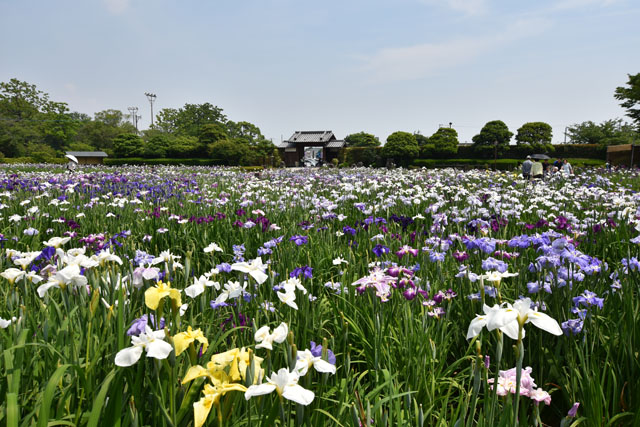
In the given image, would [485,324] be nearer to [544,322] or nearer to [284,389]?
[544,322]

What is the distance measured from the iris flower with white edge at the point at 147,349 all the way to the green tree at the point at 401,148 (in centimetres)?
4016

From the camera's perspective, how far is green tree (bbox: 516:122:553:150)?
3859 cm

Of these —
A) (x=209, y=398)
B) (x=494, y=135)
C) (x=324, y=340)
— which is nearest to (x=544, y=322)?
(x=324, y=340)

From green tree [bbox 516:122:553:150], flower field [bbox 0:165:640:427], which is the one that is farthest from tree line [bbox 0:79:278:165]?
flower field [bbox 0:165:640:427]

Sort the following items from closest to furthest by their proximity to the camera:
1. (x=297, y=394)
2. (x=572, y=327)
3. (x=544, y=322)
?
(x=297, y=394), (x=544, y=322), (x=572, y=327)

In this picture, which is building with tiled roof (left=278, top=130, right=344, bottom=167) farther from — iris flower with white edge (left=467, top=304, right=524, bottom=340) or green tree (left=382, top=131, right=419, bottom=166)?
iris flower with white edge (left=467, top=304, right=524, bottom=340)

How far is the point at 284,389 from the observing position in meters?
1.00

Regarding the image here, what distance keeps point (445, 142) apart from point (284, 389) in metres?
43.3

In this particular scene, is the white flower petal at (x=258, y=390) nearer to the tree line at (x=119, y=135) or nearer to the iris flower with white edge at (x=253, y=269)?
the iris flower with white edge at (x=253, y=269)

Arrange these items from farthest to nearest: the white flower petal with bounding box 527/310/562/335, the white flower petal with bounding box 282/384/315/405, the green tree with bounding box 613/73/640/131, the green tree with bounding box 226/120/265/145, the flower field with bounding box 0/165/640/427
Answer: the green tree with bounding box 226/120/265/145
the green tree with bounding box 613/73/640/131
the flower field with bounding box 0/165/640/427
the white flower petal with bounding box 527/310/562/335
the white flower petal with bounding box 282/384/315/405

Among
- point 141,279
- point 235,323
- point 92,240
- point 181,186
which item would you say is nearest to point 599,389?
point 235,323

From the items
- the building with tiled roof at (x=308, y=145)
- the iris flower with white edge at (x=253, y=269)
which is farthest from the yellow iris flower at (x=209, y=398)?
the building with tiled roof at (x=308, y=145)

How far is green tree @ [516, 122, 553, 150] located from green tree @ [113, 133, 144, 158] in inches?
1649

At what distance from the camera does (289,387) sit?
997 millimetres
